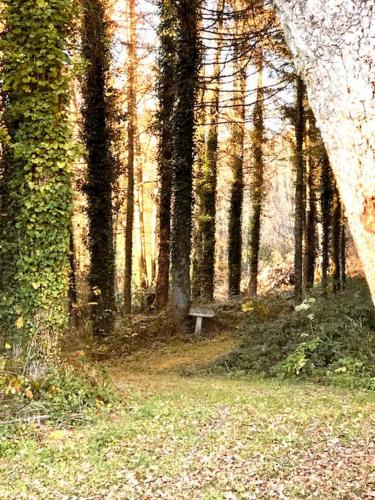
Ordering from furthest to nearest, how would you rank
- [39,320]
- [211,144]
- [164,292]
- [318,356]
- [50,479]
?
[211,144], [164,292], [318,356], [39,320], [50,479]

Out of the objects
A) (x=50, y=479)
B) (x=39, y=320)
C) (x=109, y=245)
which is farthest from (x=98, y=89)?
(x=50, y=479)

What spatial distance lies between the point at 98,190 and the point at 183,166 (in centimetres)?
253

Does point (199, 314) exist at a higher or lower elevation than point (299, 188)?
lower

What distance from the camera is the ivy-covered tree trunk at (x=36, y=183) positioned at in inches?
320

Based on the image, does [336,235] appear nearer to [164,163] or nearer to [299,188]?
[299,188]

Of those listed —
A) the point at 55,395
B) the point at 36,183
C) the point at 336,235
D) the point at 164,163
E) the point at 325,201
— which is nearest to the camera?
the point at 55,395

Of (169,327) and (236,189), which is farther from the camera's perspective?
(236,189)

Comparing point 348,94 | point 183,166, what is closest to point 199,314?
point 183,166

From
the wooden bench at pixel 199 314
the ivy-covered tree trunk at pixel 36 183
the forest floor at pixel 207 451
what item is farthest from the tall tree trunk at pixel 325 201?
the ivy-covered tree trunk at pixel 36 183

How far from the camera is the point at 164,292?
64.3ft

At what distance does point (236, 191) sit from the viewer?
24.0m

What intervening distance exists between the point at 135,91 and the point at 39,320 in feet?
46.3

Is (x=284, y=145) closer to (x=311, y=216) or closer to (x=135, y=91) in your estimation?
(x=311, y=216)

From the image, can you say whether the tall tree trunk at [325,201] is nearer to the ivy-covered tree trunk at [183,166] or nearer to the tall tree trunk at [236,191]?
the tall tree trunk at [236,191]
